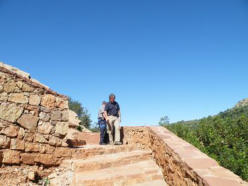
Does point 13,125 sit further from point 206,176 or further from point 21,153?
point 206,176

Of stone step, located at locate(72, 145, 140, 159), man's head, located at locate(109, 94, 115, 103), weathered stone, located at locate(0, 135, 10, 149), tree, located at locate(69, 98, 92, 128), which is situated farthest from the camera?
tree, located at locate(69, 98, 92, 128)

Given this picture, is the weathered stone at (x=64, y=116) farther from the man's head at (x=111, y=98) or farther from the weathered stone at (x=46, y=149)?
the man's head at (x=111, y=98)

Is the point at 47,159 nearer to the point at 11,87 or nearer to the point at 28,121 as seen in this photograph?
the point at 28,121

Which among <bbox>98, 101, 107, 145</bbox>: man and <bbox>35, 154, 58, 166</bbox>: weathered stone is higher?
<bbox>98, 101, 107, 145</bbox>: man

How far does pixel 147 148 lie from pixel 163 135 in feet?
3.14

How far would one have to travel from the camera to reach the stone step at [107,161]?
3.55 m

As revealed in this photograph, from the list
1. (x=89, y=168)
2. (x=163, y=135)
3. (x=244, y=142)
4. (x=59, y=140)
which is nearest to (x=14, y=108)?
(x=59, y=140)

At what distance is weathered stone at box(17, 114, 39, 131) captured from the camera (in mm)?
3279

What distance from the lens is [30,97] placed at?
3459mm

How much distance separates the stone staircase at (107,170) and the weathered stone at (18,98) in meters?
1.41

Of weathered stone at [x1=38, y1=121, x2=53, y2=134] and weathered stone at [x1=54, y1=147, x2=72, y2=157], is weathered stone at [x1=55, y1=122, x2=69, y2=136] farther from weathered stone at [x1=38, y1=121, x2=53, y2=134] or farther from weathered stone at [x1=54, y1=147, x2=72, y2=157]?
weathered stone at [x1=54, y1=147, x2=72, y2=157]

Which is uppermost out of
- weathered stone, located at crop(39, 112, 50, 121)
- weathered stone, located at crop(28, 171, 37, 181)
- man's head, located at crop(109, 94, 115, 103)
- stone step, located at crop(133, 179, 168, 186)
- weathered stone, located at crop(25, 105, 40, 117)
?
man's head, located at crop(109, 94, 115, 103)

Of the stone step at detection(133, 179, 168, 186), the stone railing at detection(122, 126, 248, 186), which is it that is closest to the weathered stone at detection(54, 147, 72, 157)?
the stone step at detection(133, 179, 168, 186)

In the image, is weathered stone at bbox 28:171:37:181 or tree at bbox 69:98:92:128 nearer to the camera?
weathered stone at bbox 28:171:37:181
